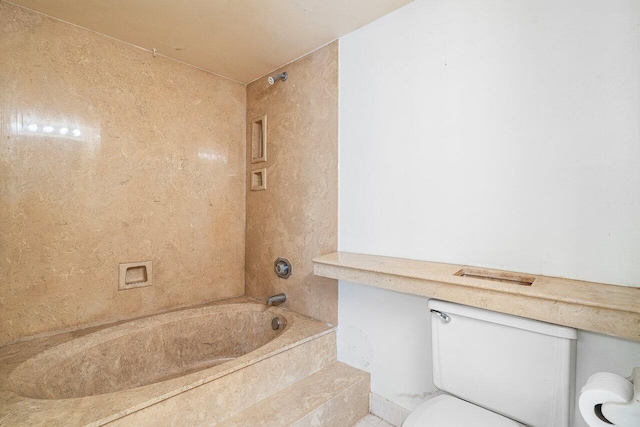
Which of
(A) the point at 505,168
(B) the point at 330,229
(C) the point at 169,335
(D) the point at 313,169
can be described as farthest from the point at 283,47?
(C) the point at 169,335

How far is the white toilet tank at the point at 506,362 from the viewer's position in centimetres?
97

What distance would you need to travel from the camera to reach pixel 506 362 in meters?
1.06

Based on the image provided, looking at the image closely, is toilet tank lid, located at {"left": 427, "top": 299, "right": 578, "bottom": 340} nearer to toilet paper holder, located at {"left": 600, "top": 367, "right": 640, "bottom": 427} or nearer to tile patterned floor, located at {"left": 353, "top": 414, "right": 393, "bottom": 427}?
toilet paper holder, located at {"left": 600, "top": 367, "right": 640, "bottom": 427}

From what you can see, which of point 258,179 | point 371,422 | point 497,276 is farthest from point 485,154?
point 258,179

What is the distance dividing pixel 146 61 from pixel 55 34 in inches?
17.5

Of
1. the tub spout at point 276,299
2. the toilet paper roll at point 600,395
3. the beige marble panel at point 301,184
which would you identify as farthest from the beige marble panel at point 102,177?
the toilet paper roll at point 600,395

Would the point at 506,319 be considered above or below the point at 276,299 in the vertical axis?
above

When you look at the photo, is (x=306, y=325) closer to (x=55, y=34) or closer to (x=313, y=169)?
(x=313, y=169)

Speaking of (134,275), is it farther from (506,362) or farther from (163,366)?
(506,362)

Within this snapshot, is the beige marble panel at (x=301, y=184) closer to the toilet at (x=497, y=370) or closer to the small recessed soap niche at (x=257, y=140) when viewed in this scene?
the small recessed soap niche at (x=257, y=140)

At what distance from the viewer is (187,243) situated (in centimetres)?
215

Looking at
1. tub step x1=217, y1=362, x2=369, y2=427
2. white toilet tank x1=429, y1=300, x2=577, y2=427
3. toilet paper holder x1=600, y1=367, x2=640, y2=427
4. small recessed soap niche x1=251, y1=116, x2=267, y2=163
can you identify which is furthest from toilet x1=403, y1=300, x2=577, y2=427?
small recessed soap niche x1=251, y1=116, x2=267, y2=163

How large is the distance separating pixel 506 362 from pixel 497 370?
0.16 feet

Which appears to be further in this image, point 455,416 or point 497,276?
point 497,276
